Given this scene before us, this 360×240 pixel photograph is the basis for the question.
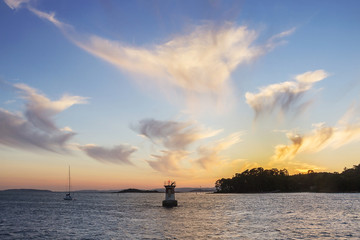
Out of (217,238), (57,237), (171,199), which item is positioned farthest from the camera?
(171,199)

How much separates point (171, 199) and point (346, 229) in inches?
2693

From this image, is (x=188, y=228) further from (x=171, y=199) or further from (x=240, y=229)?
(x=171, y=199)

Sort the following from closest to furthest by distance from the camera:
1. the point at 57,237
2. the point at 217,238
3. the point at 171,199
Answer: the point at 217,238 < the point at 57,237 < the point at 171,199

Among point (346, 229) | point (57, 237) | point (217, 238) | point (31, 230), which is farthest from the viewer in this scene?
point (31, 230)

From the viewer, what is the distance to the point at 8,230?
5744 cm

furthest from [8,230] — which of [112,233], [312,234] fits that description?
[312,234]

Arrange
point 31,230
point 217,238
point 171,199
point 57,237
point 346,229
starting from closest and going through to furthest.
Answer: point 217,238, point 57,237, point 346,229, point 31,230, point 171,199

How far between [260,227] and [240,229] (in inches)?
182

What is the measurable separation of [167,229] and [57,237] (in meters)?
17.5

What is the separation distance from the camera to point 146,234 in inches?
2007

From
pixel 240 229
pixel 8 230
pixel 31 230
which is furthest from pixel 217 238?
pixel 8 230

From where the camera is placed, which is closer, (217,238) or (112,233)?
(217,238)

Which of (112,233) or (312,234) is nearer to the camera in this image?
(312,234)

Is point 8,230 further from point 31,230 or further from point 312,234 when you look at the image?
point 312,234
